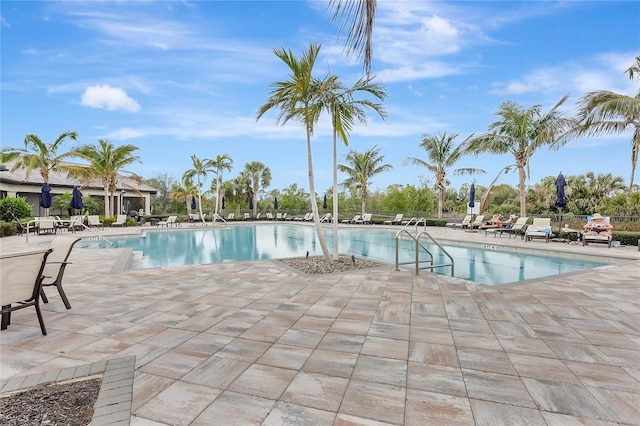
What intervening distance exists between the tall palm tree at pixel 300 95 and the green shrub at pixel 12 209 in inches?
535

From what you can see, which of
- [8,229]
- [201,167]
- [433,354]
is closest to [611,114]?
[433,354]

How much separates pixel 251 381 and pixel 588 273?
21.1 feet

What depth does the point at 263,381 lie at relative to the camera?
7.47 ft

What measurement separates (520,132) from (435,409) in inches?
647

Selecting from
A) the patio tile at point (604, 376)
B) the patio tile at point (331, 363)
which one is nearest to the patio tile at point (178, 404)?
the patio tile at point (331, 363)

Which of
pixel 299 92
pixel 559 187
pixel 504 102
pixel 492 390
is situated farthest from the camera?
pixel 504 102

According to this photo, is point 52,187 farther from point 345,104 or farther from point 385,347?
point 385,347

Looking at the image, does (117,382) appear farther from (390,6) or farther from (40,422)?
(390,6)

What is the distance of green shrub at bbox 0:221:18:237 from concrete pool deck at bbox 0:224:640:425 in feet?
38.8

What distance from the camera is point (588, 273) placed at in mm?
6000

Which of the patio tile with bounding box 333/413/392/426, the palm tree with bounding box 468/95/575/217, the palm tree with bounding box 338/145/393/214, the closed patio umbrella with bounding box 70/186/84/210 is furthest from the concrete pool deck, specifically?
the palm tree with bounding box 338/145/393/214

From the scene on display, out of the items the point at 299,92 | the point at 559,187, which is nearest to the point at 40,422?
the point at 299,92

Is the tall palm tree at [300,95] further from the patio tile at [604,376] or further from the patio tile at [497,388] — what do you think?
the patio tile at [604,376]

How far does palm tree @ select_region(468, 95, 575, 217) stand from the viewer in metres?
14.9
